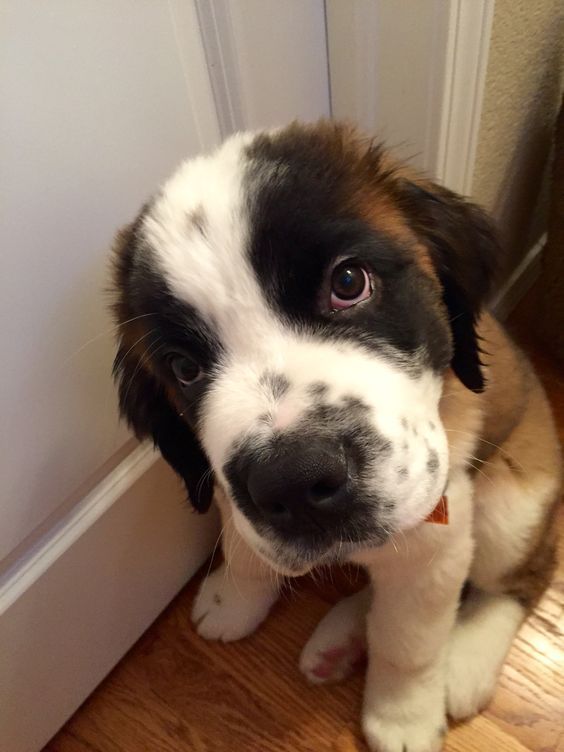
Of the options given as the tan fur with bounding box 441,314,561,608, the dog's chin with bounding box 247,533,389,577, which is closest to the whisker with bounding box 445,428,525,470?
the tan fur with bounding box 441,314,561,608

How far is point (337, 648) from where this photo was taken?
1.35 m

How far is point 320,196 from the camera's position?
806mm

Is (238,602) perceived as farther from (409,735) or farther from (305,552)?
(305,552)

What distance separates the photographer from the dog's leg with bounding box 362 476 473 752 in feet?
3.42

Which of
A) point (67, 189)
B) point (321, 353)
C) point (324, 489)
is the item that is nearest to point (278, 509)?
point (324, 489)

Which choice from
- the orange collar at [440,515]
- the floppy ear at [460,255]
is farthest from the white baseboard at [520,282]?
the orange collar at [440,515]

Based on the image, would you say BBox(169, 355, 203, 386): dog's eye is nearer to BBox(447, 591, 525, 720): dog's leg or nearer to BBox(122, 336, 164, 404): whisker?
BBox(122, 336, 164, 404): whisker

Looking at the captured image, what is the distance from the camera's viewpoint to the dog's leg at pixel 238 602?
1415 millimetres

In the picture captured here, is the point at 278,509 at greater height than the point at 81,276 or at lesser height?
lesser

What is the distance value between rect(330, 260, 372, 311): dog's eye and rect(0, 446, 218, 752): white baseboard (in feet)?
2.14

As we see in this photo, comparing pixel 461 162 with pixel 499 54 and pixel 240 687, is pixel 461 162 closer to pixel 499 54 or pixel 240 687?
pixel 499 54

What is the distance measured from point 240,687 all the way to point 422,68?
1.25 metres

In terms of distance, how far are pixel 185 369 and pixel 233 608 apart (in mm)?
745

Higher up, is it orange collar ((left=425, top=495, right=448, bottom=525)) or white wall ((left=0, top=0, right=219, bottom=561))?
white wall ((left=0, top=0, right=219, bottom=561))
